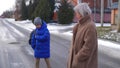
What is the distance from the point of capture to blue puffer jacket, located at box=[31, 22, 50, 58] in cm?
842

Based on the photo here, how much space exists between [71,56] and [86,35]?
0.38m

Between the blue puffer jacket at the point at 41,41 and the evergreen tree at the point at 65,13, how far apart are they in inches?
1551

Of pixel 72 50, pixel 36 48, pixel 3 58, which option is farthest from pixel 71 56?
pixel 3 58

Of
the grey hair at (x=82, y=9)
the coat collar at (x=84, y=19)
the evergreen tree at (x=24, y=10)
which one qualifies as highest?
the grey hair at (x=82, y=9)

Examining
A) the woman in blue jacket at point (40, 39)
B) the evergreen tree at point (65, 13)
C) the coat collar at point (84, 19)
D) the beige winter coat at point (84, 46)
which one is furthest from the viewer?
the evergreen tree at point (65, 13)

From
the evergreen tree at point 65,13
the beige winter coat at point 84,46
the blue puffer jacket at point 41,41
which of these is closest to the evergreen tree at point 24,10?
the evergreen tree at point 65,13

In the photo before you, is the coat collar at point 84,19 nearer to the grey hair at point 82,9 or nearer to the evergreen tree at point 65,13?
the grey hair at point 82,9

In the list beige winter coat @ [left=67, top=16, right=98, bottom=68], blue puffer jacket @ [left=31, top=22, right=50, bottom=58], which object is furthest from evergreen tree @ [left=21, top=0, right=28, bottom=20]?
beige winter coat @ [left=67, top=16, right=98, bottom=68]

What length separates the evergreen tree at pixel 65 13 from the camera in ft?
158

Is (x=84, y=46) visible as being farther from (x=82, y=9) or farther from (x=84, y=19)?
(x=82, y=9)

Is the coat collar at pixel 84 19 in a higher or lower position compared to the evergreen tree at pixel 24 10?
higher

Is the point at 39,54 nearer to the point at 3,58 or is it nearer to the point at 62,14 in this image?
the point at 3,58

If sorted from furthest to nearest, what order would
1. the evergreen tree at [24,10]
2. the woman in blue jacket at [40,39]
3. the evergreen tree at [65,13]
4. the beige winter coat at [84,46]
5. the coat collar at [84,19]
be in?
the evergreen tree at [24,10], the evergreen tree at [65,13], the woman in blue jacket at [40,39], the coat collar at [84,19], the beige winter coat at [84,46]

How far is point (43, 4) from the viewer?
2082 inches
